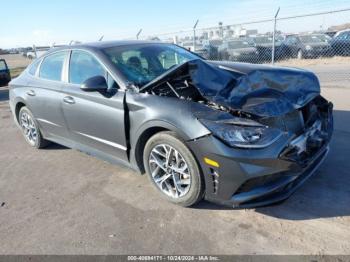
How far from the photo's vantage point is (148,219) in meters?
3.31

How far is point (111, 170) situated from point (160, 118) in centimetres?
164

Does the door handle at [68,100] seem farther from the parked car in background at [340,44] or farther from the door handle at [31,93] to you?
the parked car in background at [340,44]

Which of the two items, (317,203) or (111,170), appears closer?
(317,203)

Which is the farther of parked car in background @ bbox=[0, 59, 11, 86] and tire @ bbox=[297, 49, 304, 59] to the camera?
tire @ bbox=[297, 49, 304, 59]

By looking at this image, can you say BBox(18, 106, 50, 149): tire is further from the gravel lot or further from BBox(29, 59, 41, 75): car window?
the gravel lot

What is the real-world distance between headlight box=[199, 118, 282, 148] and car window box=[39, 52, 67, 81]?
267 centimetres

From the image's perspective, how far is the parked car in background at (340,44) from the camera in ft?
53.2

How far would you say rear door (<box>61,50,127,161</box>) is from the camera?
3.71 metres

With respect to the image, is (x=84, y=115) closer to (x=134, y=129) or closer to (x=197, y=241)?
(x=134, y=129)

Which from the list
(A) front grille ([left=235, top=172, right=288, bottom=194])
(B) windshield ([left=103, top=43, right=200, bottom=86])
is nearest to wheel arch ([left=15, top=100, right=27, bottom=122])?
(B) windshield ([left=103, top=43, right=200, bottom=86])

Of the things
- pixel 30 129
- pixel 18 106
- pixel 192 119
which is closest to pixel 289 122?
pixel 192 119

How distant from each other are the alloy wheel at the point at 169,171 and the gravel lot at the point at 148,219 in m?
0.20

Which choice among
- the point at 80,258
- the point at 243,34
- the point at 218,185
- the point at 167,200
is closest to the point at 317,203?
the point at 218,185

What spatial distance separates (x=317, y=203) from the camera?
331 cm
